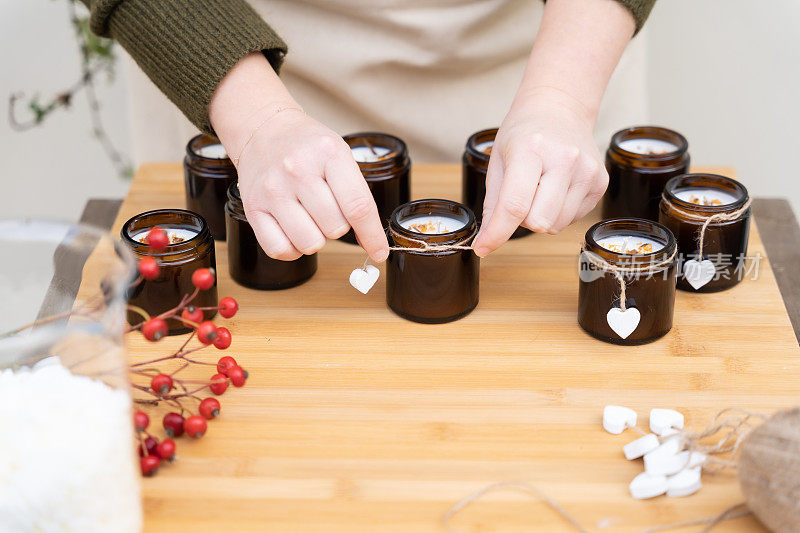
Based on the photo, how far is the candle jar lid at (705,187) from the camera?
1.17 m

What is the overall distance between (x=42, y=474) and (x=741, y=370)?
0.74 meters

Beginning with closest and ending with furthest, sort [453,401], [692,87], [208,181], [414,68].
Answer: [453,401], [208,181], [414,68], [692,87]

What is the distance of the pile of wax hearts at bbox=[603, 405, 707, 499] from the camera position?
32.9 inches

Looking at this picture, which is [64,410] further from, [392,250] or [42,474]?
[392,250]

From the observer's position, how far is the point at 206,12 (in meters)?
1.19

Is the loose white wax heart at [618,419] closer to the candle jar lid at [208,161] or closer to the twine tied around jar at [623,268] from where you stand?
the twine tied around jar at [623,268]

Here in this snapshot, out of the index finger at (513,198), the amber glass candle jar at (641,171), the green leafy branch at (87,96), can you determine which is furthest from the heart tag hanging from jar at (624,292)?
the green leafy branch at (87,96)

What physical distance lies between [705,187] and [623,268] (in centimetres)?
28

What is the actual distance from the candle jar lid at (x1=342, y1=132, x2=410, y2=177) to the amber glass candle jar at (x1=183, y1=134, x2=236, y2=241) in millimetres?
190

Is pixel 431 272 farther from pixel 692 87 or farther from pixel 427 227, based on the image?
pixel 692 87

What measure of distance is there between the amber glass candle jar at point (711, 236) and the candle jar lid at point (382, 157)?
37cm

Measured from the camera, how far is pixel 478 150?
134cm

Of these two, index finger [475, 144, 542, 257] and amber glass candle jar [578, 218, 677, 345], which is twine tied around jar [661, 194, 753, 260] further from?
index finger [475, 144, 542, 257]

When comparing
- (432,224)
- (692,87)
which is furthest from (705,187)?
(692,87)
